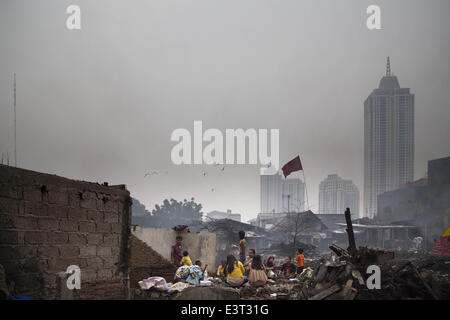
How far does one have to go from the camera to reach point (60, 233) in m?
6.42

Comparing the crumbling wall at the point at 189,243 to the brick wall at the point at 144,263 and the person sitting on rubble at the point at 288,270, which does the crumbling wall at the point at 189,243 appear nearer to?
the brick wall at the point at 144,263

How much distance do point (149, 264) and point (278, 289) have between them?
3766 millimetres

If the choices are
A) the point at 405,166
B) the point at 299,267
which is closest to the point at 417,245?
the point at 299,267

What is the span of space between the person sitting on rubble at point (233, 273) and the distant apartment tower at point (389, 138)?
77.1m

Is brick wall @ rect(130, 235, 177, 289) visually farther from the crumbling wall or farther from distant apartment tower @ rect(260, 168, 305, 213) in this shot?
distant apartment tower @ rect(260, 168, 305, 213)

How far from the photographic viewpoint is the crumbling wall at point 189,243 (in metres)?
13.4

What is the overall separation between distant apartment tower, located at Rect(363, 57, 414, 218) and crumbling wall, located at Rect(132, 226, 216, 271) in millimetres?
72676

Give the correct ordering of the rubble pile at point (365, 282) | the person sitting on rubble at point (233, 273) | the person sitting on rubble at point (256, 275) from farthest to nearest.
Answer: the person sitting on rubble at point (256, 275) < the person sitting on rubble at point (233, 273) < the rubble pile at point (365, 282)

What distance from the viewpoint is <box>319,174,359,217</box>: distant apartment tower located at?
110750mm

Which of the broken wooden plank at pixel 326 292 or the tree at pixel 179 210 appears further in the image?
the tree at pixel 179 210

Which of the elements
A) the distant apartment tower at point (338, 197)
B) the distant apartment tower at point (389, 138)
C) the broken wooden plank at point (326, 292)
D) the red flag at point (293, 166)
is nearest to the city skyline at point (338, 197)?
the distant apartment tower at point (338, 197)

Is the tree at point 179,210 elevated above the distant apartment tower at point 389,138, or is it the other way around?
the distant apartment tower at point 389,138
